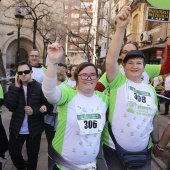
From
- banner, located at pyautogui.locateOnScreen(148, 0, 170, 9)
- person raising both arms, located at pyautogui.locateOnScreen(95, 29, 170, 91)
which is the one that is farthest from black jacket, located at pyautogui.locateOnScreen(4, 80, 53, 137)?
banner, located at pyautogui.locateOnScreen(148, 0, 170, 9)

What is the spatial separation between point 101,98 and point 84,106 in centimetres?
25

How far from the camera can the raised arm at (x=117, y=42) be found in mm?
2191

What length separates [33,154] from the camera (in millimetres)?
3602

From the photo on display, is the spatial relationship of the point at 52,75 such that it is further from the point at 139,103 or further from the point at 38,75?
the point at 38,75

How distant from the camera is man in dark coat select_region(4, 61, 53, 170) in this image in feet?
11.2

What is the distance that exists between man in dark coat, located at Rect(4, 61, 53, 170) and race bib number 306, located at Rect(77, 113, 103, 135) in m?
1.33

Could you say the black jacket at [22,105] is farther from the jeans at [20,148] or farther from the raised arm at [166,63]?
the raised arm at [166,63]

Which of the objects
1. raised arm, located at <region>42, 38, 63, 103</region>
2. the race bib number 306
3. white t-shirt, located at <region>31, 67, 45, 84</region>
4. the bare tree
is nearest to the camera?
raised arm, located at <region>42, 38, 63, 103</region>

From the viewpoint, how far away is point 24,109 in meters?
3.43

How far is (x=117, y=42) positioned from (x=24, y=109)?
1813 mm

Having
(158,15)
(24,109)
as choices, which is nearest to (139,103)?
(24,109)

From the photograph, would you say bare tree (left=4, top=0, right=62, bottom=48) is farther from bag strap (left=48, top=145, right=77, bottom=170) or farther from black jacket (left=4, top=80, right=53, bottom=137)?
bag strap (left=48, top=145, right=77, bottom=170)

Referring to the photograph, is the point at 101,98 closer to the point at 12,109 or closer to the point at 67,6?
the point at 12,109

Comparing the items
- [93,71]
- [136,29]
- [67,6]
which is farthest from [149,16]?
[67,6]
